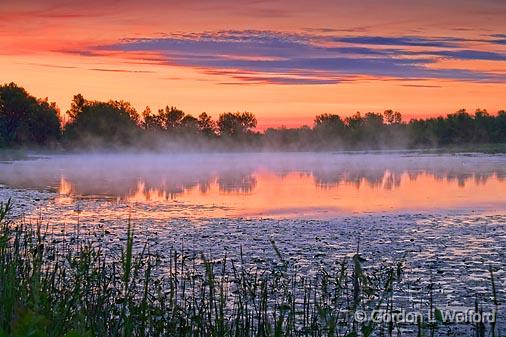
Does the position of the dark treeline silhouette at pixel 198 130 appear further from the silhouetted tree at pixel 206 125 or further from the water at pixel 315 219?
the water at pixel 315 219

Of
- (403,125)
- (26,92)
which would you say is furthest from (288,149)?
(26,92)

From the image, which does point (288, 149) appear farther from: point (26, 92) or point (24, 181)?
point (24, 181)

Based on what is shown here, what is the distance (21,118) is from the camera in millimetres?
93875

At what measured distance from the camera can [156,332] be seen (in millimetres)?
6926

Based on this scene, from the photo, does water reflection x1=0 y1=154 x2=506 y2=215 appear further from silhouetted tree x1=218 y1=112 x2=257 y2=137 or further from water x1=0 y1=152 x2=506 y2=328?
silhouetted tree x1=218 y1=112 x2=257 y2=137

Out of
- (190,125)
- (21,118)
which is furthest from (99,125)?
(190,125)

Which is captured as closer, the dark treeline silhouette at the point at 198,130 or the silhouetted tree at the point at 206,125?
the dark treeline silhouette at the point at 198,130

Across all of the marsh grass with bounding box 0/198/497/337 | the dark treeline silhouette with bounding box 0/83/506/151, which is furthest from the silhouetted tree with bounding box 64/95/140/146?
the marsh grass with bounding box 0/198/497/337

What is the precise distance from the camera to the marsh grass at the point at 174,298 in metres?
4.72

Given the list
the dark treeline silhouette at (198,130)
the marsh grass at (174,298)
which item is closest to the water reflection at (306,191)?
the marsh grass at (174,298)

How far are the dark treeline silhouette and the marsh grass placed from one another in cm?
7741

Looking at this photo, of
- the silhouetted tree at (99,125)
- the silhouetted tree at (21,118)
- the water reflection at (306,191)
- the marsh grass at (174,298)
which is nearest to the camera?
the marsh grass at (174,298)

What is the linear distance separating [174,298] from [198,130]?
130431 mm

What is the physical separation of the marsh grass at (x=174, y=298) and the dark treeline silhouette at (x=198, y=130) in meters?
77.4
